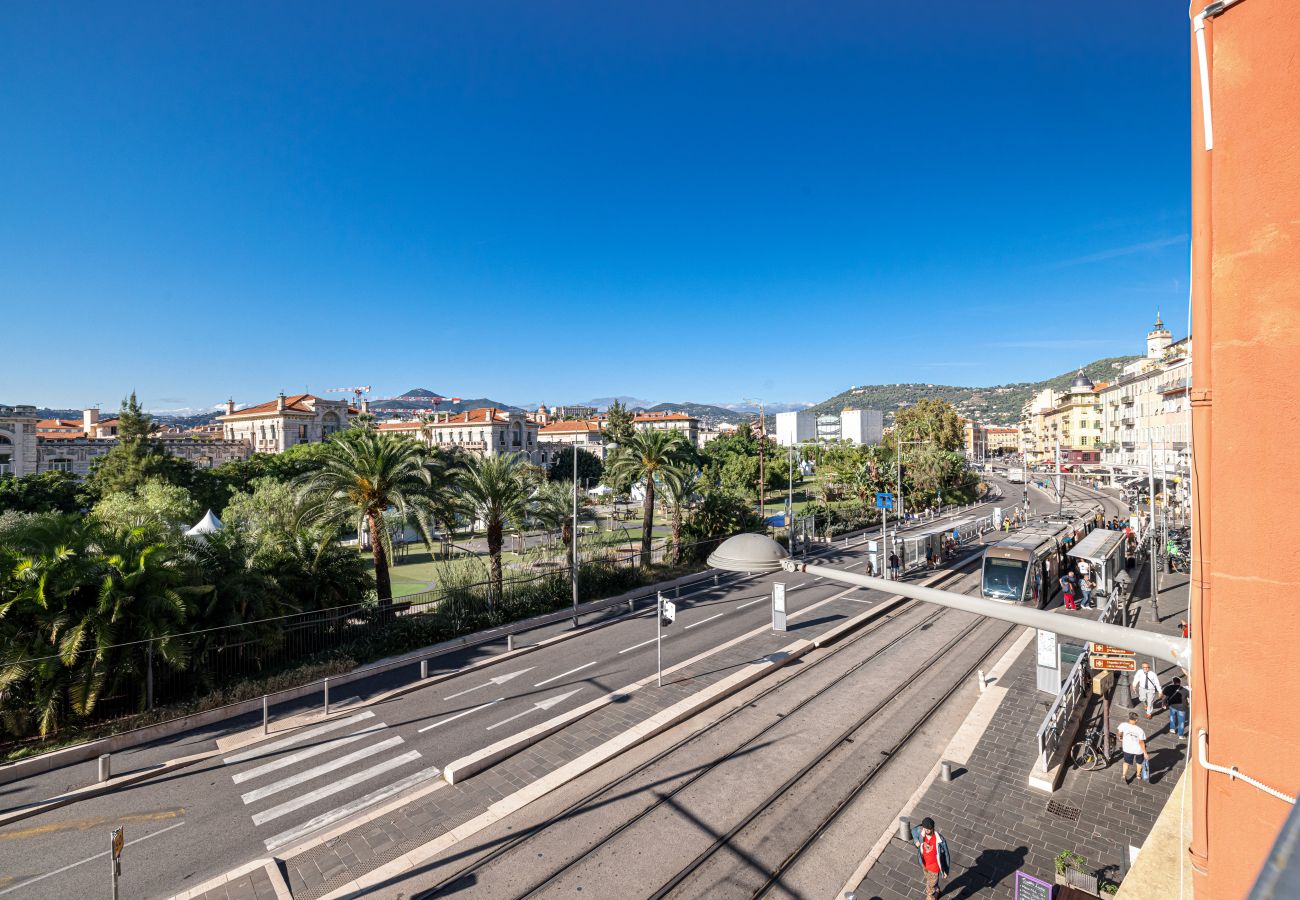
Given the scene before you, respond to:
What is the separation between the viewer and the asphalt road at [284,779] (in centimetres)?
1082

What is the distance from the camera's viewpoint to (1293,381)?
168 inches

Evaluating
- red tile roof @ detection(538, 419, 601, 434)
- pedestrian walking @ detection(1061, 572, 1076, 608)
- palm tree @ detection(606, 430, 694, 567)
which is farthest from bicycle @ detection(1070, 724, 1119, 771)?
red tile roof @ detection(538, 419, 601, 434)

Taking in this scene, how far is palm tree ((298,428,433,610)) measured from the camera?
21.6m

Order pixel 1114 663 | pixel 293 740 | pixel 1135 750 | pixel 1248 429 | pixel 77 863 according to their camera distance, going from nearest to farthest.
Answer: pixel 1248 429 → pixel 77 863 → pixel 1135 750 → pixel 1114 663 → pixel 293 740

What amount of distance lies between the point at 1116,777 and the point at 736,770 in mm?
7771

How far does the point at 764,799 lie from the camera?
39.9ft

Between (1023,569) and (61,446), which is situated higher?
(61,446)

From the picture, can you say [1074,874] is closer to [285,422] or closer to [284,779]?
[284,779]

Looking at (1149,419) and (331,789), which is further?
(1149,419)

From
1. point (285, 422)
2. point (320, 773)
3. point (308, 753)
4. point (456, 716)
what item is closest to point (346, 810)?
point (320, 773)

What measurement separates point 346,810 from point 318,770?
2013 mm

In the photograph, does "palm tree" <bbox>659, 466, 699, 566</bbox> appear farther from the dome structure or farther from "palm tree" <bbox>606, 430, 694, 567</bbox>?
the dome structure

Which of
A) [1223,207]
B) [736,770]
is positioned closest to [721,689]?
[736,770]

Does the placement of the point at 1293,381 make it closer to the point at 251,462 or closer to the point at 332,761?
the point at 332,761
